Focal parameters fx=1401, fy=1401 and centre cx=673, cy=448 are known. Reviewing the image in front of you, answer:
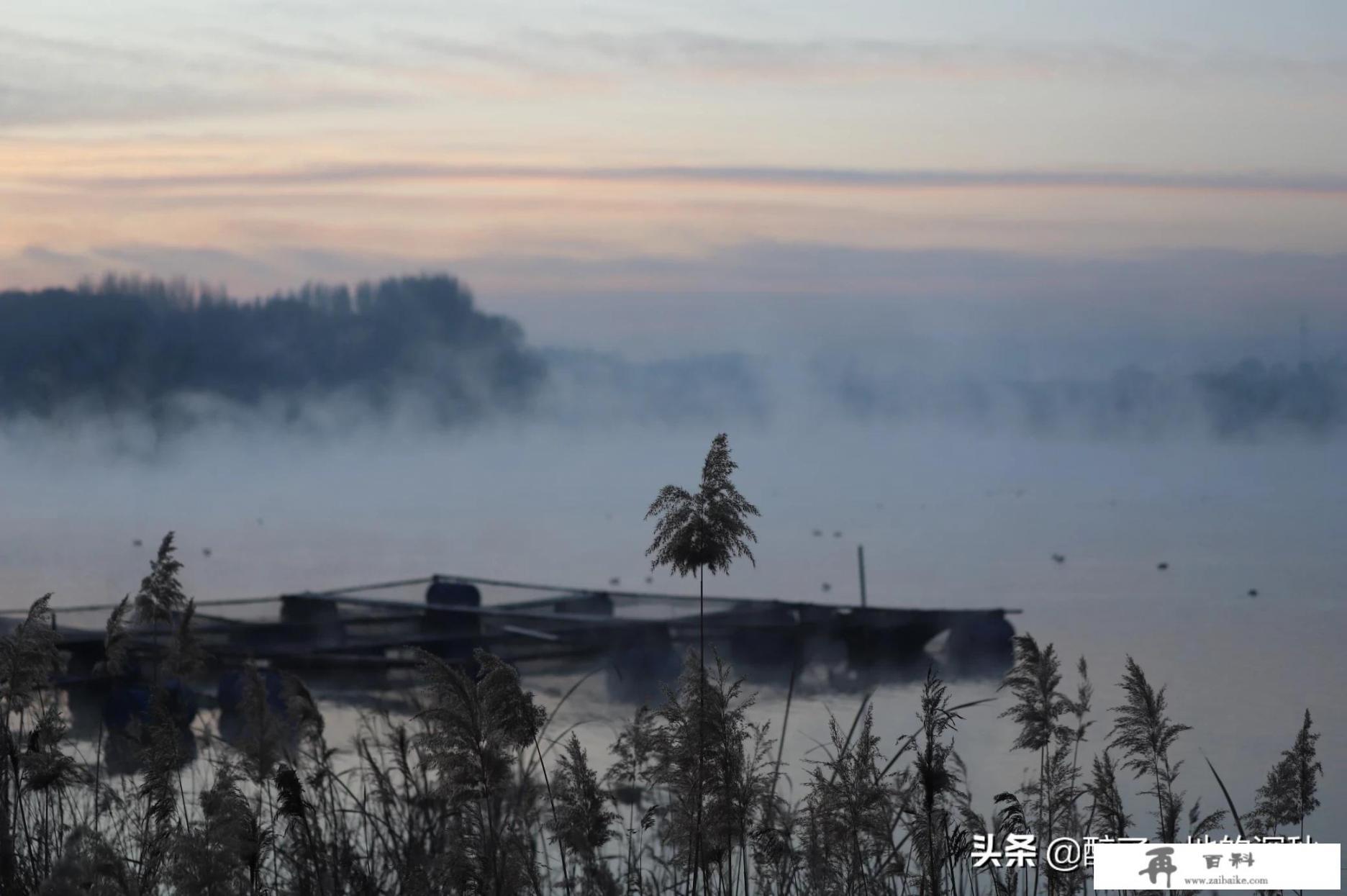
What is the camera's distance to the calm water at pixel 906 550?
85.1 ft

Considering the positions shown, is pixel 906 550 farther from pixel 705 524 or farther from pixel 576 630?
pixel 705 524

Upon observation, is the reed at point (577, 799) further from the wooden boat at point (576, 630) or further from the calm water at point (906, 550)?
the wooden boat at point (576, 630)

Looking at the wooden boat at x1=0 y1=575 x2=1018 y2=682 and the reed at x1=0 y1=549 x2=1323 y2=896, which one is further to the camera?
the wooden boat at x1=0 y1=575 x2=1018 y2=682

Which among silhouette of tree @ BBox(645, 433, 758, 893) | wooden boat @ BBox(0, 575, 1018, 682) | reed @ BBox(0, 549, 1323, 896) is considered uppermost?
wooden boat @ BBox(0, 575, 1018, 682)

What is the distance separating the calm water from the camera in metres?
25.9

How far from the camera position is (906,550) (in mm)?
66688

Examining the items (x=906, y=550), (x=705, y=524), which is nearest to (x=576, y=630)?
(x=705, y=524)

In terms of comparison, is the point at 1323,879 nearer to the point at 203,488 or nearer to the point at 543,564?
the point at 543,564

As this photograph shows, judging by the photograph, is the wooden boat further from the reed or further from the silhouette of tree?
the silhouette of tree

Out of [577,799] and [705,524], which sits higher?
[705,524]

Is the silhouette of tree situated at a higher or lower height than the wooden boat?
lower

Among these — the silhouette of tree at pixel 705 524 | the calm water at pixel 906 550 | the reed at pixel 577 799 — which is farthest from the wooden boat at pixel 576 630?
the silhouette of tree at pixel 705 524

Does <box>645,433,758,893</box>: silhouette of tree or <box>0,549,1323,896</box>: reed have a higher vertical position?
<box>645,433,758,893</box>: silhouette of tree

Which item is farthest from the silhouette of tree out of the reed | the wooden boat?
the wooden boat
